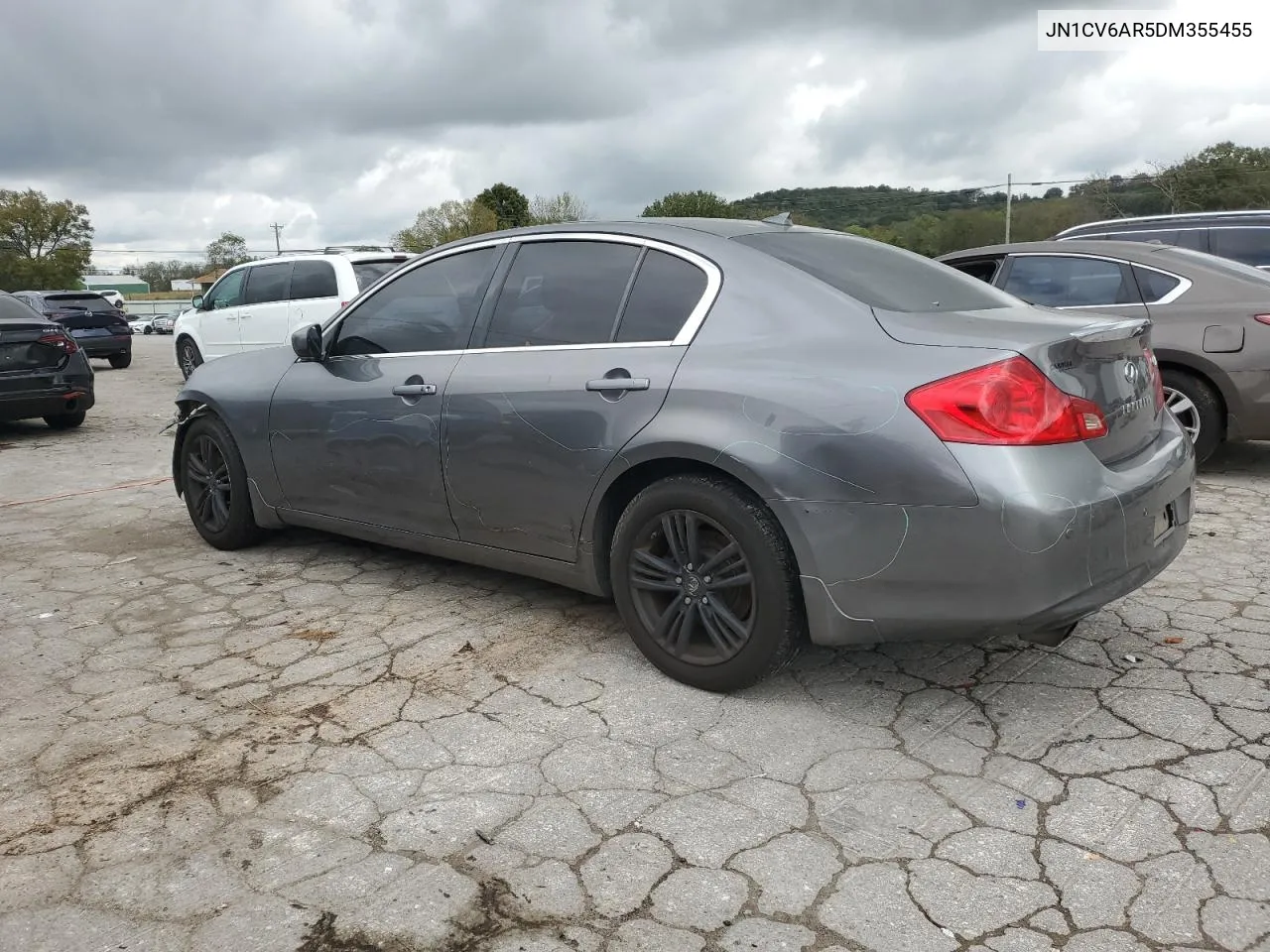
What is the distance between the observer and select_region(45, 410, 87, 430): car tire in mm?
10984

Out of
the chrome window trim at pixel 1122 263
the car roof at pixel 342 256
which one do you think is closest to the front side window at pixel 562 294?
the chrome window trim at pixel 1122 263

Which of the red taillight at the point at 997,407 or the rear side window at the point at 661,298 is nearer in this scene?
the red taillight at the point at 997,407

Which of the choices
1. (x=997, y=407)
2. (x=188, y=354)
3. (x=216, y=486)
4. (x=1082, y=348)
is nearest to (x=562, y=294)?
(x=997, y=407)

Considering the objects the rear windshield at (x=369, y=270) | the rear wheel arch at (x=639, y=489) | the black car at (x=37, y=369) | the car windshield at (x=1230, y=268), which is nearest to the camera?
Result: the rear wheel arch at (x=639, y=489)

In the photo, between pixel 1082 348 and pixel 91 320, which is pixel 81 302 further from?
pixel 1082 348

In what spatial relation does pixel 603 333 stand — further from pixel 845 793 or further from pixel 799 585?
pixel 845 793

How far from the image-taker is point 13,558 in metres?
5.54

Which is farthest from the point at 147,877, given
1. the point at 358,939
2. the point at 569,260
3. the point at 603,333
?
the point at 569,260

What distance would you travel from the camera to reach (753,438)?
317 centimetres

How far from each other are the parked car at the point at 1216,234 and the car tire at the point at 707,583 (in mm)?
6212

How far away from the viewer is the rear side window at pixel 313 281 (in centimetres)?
1163

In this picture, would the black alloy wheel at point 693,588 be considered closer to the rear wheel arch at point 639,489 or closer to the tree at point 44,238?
the rear wheel arch at point 639,489

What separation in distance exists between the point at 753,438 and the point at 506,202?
79.7 metres

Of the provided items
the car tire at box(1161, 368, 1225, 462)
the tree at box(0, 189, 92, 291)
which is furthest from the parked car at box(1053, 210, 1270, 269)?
the tree at box(0, 189, 92, 291)
